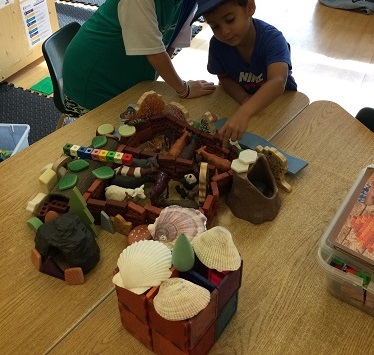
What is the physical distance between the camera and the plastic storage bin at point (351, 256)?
603 millimetres

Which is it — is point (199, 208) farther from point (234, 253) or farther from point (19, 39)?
point (19, 39)

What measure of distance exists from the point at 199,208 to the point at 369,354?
0.34 meters

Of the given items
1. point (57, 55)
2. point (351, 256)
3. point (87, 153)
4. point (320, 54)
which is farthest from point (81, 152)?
point (320, 54)

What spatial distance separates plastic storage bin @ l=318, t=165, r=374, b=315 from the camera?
0.60 meters

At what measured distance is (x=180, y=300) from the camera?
493 mm

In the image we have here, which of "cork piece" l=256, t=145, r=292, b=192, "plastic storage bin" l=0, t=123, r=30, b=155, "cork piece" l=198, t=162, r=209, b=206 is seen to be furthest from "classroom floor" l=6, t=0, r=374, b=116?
"cork piece" l=198, t=162, r=209, b=206

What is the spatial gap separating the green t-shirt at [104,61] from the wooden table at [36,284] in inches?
9.5

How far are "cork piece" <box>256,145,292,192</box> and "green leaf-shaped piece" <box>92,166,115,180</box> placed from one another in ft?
0.94

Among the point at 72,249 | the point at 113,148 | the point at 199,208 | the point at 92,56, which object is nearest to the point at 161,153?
the point at 113,148

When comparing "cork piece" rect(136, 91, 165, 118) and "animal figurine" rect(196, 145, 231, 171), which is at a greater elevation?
"cork piece" rect(136, 91, 165, 118)

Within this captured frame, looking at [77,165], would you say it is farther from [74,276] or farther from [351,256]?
[351,256]

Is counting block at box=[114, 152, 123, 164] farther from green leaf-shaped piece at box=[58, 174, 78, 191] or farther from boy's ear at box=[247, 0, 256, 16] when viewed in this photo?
boy's ear at box=[247, 0, 256, 16]

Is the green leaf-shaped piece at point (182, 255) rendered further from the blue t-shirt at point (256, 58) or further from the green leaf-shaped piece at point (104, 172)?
the blue t-shirt at point (256, 58)

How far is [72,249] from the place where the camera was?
2.16ft
